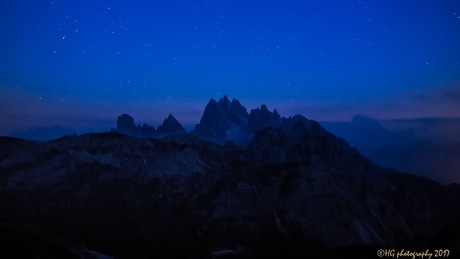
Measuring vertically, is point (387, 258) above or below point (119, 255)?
above

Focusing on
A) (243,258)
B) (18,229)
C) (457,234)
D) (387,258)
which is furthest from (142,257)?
(457,234)

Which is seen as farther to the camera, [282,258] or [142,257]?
[142,257]

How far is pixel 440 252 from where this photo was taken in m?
128

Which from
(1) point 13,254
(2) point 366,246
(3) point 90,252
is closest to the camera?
(1) point 13,254

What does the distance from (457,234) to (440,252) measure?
170 ft

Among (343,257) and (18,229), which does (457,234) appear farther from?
(18,229)

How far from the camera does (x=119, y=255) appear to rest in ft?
648

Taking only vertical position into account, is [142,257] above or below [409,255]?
below

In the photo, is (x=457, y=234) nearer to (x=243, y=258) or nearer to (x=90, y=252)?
(x=243, y=258)

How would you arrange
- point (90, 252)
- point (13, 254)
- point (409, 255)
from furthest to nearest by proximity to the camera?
point (90, 252) < point (13, 254) < point (409, 255)

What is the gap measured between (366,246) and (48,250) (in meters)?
95.1

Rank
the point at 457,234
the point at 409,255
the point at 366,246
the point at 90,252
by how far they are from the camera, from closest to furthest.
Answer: the point at 409,255
the point at 366,246
the point at 457,234
the point at 90,252

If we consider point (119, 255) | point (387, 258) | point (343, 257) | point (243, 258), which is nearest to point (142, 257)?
point (119, 255)

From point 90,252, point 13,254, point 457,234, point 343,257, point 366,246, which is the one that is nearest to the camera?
point 13,254
